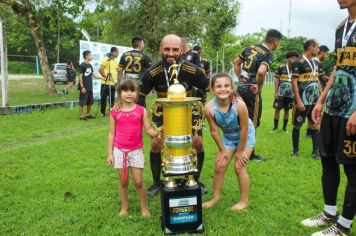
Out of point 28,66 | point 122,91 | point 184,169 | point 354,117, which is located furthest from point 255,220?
point 28,66

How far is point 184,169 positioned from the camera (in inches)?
147

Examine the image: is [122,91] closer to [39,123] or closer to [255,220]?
[255,220]

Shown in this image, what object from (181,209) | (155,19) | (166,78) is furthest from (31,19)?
(181,209)

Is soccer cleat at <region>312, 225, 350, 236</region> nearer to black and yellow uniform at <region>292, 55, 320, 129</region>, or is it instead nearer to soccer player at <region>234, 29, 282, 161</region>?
soccer player at <region>234, 29, 282, 161</region>

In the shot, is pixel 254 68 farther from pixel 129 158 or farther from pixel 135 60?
pixel 135 60

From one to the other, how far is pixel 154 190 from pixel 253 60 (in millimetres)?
2886

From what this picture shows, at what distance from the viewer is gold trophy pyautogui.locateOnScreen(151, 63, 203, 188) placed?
3633 mm

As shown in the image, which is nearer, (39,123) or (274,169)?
(274,169)

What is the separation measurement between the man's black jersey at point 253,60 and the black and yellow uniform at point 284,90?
3.64 metres

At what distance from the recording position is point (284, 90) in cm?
1002

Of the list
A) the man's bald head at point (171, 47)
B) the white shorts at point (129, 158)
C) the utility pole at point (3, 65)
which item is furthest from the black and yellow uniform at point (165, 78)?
the utility pole at point (3, 65)

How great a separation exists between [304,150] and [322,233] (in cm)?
425

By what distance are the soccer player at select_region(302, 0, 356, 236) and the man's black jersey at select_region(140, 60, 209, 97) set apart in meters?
1.47

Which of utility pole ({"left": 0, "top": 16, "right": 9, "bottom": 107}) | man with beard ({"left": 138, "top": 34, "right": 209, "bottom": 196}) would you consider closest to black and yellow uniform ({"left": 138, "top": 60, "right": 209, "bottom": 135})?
man with beard ({"left": 138, "top": 34, "right": 209, "bottom": 196})
